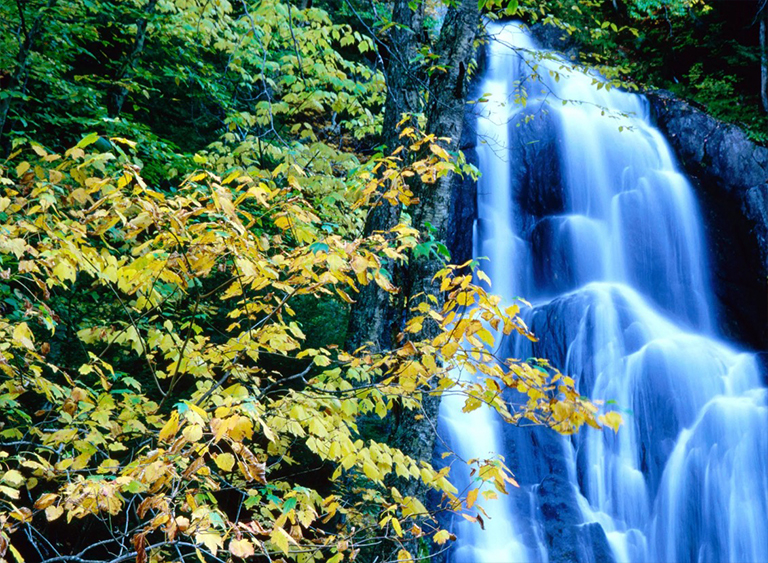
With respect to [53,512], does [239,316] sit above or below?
above

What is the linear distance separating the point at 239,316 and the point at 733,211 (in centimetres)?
1121

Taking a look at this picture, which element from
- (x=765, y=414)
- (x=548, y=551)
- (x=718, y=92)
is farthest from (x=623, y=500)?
(x=718, y=92)

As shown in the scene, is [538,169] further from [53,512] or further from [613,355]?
[53,512]

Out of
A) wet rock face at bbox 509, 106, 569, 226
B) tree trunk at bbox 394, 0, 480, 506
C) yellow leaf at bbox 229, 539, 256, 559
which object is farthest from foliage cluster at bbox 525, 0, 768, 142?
yellow leaf at bbox 229, 539, 256, 559

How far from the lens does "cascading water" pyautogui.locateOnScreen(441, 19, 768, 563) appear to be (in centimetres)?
742

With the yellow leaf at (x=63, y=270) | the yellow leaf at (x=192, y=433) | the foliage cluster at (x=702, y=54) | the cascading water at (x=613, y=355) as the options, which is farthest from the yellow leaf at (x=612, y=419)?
the foliage cluster at (x=702, y=54)

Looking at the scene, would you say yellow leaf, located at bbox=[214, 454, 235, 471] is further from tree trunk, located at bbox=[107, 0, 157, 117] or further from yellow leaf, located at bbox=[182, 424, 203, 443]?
tree trunk, located at bbox=[107, 0, 157, 117]

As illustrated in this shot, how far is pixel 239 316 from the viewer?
4.09 meters

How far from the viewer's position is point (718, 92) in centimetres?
1209

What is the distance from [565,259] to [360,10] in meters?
6.95

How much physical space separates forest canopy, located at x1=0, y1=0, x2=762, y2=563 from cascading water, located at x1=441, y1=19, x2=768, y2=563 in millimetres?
1480

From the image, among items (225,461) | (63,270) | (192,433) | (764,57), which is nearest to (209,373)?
(63,270)

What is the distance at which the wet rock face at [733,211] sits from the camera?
10.5 metres

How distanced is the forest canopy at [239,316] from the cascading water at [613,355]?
1480 mm
